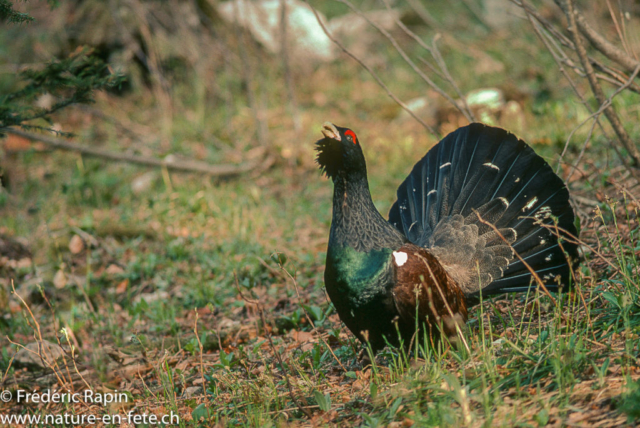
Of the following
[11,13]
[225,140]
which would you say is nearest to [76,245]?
[11,13]

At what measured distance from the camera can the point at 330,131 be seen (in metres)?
2.98

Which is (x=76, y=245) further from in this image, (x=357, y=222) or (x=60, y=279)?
(x=357, y=222)

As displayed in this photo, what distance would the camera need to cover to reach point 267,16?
10961 millimetres

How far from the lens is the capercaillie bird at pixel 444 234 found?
9.64 ft

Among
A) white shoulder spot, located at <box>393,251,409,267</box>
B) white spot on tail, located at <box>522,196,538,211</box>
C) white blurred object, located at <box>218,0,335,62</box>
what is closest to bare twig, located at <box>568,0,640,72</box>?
white spot on tail, located at <box>522,196,538,211</box>

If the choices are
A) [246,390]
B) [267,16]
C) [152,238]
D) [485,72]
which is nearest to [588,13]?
[485,72]

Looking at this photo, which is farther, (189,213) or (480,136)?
(189,213)

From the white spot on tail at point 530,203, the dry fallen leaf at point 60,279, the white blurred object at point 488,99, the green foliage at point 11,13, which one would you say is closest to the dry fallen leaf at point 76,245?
the dry fallen leaf at point 60,279

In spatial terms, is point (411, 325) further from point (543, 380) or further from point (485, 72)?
point (485, 72)

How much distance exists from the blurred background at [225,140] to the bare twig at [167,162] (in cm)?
3

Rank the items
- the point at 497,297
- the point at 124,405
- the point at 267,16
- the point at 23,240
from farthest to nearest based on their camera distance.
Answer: the point at 267,16 → the point at 23,240 → the point at 497,297 → the point at 124,405

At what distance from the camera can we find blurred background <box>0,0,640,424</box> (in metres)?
4.27

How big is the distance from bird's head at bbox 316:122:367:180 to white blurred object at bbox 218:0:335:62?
8101 millimetres

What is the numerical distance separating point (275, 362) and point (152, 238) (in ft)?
10.2
